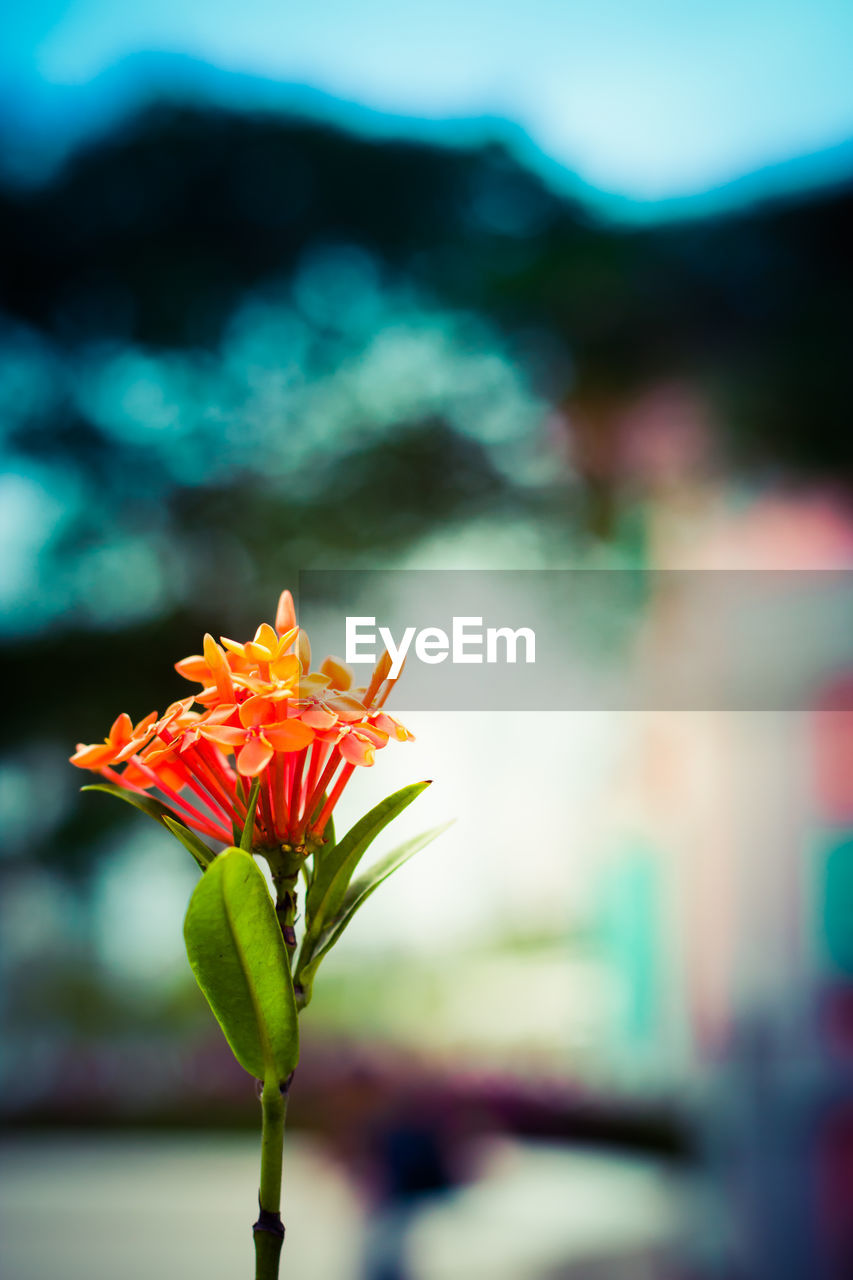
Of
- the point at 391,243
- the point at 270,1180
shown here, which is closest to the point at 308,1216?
the point at 270,1180

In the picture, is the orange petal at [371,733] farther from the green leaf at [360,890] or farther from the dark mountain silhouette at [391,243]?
the dark mountain silhouette at [391,243]

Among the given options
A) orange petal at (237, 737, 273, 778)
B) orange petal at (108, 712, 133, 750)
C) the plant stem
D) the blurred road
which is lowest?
the blurred road

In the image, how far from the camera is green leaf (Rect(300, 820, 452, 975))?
40 cm

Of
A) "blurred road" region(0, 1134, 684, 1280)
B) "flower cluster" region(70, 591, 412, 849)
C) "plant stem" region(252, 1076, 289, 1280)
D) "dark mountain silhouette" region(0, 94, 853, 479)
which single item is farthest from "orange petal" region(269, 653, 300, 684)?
"dark mountain silhouette" region(0, 94, 853, 479)

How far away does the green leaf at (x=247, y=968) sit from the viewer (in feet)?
1.16

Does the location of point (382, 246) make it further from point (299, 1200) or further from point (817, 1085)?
point (299, 1200)

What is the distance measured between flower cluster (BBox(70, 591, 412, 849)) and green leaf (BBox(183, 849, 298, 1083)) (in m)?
0.05

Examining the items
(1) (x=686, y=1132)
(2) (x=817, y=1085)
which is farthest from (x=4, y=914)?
(2) (x=817, y=1085)

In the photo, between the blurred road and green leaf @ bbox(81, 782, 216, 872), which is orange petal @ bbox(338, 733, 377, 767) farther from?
the blurred road

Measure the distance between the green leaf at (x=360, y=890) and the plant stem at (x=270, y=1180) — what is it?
0.17ft

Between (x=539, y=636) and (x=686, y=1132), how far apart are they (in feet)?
3.06

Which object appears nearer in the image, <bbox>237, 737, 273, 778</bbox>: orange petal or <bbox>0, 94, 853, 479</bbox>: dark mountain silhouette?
<bbox>237, 737, 273, 778</bbox>: orange petal

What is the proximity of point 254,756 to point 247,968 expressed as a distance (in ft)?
0.29

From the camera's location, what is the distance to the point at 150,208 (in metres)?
2.01
